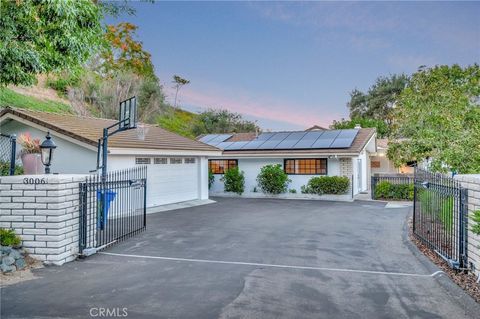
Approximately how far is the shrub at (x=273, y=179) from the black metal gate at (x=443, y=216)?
10523 mm

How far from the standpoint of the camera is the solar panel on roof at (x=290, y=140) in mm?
20947

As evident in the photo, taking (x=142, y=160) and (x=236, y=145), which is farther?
(x=236, y=145)

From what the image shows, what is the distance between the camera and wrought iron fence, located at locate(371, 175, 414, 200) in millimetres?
18219

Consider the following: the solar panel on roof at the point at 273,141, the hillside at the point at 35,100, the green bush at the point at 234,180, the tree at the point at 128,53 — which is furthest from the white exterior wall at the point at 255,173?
the tree at the point at 128,53

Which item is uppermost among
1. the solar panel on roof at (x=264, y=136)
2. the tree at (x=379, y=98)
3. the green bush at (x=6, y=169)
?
the tree at (x=379, y=98)

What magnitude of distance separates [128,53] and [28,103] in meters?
13.3

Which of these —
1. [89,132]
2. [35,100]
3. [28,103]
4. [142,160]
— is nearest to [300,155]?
[142,160]

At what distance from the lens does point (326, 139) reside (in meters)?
20.9

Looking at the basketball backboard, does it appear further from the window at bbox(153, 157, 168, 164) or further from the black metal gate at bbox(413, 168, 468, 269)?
the black metal gate at bbox(413, 168, 468, 269)

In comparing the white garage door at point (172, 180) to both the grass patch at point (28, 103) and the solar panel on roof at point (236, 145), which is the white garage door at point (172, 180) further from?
the grass patch at point (28, 103)

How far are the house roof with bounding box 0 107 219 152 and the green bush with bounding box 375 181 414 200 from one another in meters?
9.69

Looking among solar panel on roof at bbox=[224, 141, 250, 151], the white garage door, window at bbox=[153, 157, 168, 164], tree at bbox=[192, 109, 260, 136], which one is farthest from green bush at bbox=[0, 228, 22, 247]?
tree at bbox=[192, 109, 260, 136]

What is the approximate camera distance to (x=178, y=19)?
21609mm

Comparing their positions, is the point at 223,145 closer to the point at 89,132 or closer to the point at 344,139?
the point at 344,139
